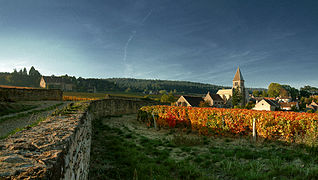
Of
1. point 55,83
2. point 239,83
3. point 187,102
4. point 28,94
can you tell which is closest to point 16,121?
point 28,94

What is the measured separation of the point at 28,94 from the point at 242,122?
25.0 m

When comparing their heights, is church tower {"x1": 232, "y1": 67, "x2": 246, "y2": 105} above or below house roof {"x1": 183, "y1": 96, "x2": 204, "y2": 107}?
above

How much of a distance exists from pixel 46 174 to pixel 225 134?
1133cm

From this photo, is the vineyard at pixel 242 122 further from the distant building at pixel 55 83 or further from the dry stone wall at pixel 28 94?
the distant building at pixel 55 83

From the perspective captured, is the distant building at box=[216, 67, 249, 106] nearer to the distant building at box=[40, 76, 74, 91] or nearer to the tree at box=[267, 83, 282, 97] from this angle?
the tree at box=[267, 83, 282, 97]

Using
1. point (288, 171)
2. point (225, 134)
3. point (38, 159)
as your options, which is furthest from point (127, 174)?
point (225, 134)

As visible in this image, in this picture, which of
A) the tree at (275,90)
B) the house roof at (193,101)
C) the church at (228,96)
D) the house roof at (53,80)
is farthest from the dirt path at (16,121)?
the tree at (275,90)

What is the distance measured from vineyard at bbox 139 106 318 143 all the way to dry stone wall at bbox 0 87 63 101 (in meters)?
16.1

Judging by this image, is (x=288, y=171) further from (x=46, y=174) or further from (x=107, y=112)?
(x=107, y=112)

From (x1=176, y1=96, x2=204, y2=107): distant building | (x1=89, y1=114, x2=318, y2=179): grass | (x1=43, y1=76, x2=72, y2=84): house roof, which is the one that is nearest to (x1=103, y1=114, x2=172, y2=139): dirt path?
(x1=89, y1=114, x2=318, y2=179): grass

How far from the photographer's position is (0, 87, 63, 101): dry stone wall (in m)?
18.2

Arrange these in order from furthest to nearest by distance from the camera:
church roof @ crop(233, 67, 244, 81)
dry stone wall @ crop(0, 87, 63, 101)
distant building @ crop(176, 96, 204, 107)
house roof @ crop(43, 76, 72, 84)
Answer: church roof @ crop(233, 67, 244, 81)
house roof @ crop(43, 76, 72, 84)
distant building @ crop(176, 96, 204, 107)
dry stone wall @ crop(0, 87, 63, 101)

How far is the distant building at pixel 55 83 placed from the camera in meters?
60.2

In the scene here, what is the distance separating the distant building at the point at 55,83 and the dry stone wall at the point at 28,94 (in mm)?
39491
